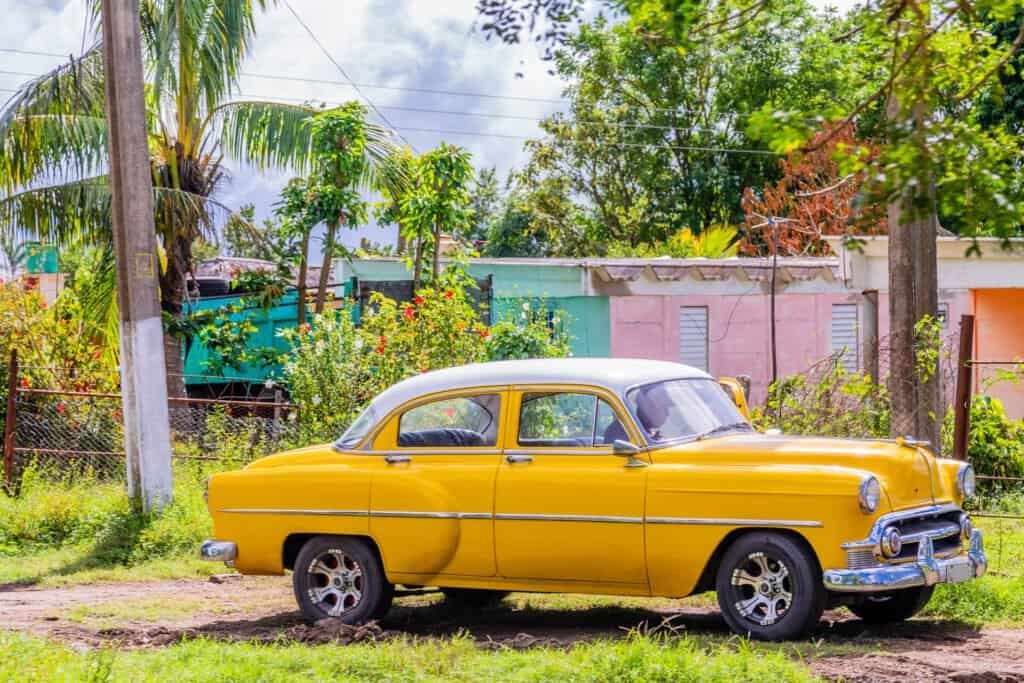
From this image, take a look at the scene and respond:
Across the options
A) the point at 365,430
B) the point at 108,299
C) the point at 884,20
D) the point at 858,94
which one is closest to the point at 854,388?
the point at 365,430

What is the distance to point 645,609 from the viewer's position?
33.2 feet

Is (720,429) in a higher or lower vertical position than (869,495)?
higher

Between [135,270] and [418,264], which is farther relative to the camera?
[418,264]

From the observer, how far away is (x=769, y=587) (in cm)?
847

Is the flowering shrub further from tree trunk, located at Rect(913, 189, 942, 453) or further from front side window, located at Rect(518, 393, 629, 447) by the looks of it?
front side window, located at Rect(518, 393, 629, 447)

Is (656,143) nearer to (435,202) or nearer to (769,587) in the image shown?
(435,202)

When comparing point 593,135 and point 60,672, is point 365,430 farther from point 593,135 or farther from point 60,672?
point 593,135

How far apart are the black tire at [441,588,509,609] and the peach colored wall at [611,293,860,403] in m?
13.7

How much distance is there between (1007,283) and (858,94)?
56.4ft

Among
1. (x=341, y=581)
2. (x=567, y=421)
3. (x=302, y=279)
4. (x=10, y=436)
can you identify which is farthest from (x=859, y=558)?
(x=302, y=279)

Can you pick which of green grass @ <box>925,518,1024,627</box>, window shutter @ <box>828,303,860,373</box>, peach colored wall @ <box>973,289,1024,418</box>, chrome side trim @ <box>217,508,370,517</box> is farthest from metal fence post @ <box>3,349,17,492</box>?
window shutter @ <box>828,303,860,373</box>

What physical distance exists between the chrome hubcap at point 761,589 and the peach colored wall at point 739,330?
15627 millimetres

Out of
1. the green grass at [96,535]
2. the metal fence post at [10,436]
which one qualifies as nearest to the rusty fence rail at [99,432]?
the metal fence post at [10,436]

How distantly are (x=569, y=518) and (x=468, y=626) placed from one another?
1.35 metres
